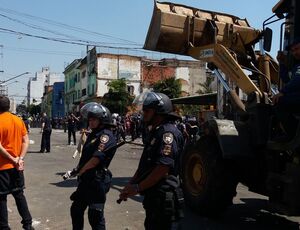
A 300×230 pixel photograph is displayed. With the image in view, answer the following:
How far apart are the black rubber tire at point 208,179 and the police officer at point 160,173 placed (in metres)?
2.78

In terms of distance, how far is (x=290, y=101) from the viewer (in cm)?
536

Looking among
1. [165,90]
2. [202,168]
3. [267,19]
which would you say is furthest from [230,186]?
[165,90]

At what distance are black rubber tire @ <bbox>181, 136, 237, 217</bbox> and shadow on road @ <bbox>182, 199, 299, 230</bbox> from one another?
149 mm

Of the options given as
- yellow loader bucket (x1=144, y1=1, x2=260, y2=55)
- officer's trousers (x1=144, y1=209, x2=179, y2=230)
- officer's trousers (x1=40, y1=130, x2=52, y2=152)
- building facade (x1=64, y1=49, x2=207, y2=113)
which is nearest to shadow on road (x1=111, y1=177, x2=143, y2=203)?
yellow loader bucket (x1=144, y1=1, x2=260, y2=55)

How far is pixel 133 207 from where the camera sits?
752 cm

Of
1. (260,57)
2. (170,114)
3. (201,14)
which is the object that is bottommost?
(170,114)

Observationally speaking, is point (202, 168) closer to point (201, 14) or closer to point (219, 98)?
point (219, 98)

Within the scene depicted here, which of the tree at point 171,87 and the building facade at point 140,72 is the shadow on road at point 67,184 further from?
the building facade at point 140,72

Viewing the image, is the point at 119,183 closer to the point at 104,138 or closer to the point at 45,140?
the point at 104,138

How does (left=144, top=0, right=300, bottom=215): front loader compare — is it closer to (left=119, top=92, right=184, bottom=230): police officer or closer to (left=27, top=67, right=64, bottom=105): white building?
(left=119, top=92, right=184, bottom=230): police officer

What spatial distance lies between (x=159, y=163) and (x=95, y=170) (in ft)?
3.92

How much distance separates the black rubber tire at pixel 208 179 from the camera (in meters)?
6.61

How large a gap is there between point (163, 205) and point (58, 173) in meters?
8.14

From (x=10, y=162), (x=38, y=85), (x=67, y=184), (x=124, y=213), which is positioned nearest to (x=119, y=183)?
(x=67, y=184)
